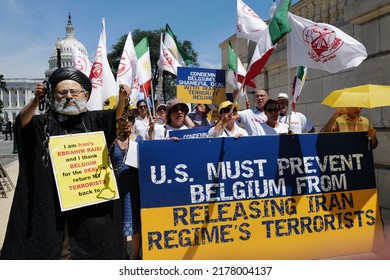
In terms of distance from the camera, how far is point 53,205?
2.82 metres

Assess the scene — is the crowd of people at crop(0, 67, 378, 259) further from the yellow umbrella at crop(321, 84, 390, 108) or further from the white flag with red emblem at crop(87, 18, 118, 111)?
the yellow umbrella at crop(321, 84, 390, 108)

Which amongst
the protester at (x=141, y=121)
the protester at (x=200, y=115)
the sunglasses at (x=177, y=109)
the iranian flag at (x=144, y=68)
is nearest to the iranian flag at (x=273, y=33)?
the sunglasses at (x=177, y=109)

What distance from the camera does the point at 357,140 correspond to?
3.98 m

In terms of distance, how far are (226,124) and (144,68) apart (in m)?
2.74

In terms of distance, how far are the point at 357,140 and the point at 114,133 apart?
256 centimetres

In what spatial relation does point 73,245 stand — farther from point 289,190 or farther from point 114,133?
point 289,190

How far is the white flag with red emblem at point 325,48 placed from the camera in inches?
153

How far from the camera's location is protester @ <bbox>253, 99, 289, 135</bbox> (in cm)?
452

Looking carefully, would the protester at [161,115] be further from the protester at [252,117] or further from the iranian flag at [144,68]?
the protester at [252,117]

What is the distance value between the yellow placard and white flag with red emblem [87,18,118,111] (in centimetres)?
165

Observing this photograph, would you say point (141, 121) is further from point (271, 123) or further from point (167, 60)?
point (271, 123)

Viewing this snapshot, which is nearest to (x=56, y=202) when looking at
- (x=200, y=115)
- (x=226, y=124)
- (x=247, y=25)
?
(x=226, y=124)

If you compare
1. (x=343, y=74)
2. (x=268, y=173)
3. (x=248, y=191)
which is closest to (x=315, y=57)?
(x=268, y=173)

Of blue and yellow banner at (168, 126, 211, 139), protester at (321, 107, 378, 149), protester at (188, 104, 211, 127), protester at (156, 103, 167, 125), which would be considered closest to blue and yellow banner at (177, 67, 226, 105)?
protester at (188, 104, 211, 127)
